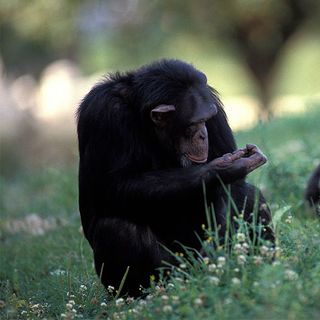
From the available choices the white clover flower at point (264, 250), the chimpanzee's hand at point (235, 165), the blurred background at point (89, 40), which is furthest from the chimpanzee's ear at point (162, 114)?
the blurred background at point (89, 40)

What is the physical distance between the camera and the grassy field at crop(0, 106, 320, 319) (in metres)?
3.99

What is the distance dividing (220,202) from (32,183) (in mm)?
7722

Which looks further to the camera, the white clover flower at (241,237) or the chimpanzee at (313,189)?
the chimpanzee at (313,189)

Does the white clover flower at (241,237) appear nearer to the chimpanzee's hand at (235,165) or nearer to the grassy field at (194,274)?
the grassy field at (194,274)

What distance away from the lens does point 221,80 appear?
34.5 m

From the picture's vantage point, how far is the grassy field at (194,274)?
399 centimetres

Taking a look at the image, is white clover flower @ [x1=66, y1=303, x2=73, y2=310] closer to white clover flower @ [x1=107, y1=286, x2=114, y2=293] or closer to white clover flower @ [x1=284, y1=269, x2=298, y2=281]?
white clover flower @ [x1=107, y1=286, x2=114, y2=293]

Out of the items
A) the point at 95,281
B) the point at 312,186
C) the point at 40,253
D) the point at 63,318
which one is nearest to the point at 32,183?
the point at 40,253

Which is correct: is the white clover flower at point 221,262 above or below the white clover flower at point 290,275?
above

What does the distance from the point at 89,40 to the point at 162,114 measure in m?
19.7

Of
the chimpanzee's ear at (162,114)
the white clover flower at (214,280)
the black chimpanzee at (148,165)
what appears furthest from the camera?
the chimpanzee's ear at (162,114)

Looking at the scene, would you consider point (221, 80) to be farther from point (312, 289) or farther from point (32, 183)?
point (312, 289)

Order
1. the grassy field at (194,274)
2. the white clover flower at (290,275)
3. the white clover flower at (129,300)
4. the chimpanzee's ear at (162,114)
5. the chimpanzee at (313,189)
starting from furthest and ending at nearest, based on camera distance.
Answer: the chimpanzee at (313,189) → the chimpanzee's ear at (162,114) → the white clover flower at (129,300) → the white clover flower at (290,275) → the grassy field at (194,274)

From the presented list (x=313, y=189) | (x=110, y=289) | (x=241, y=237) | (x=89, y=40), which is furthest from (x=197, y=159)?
(x=89, y=40)
